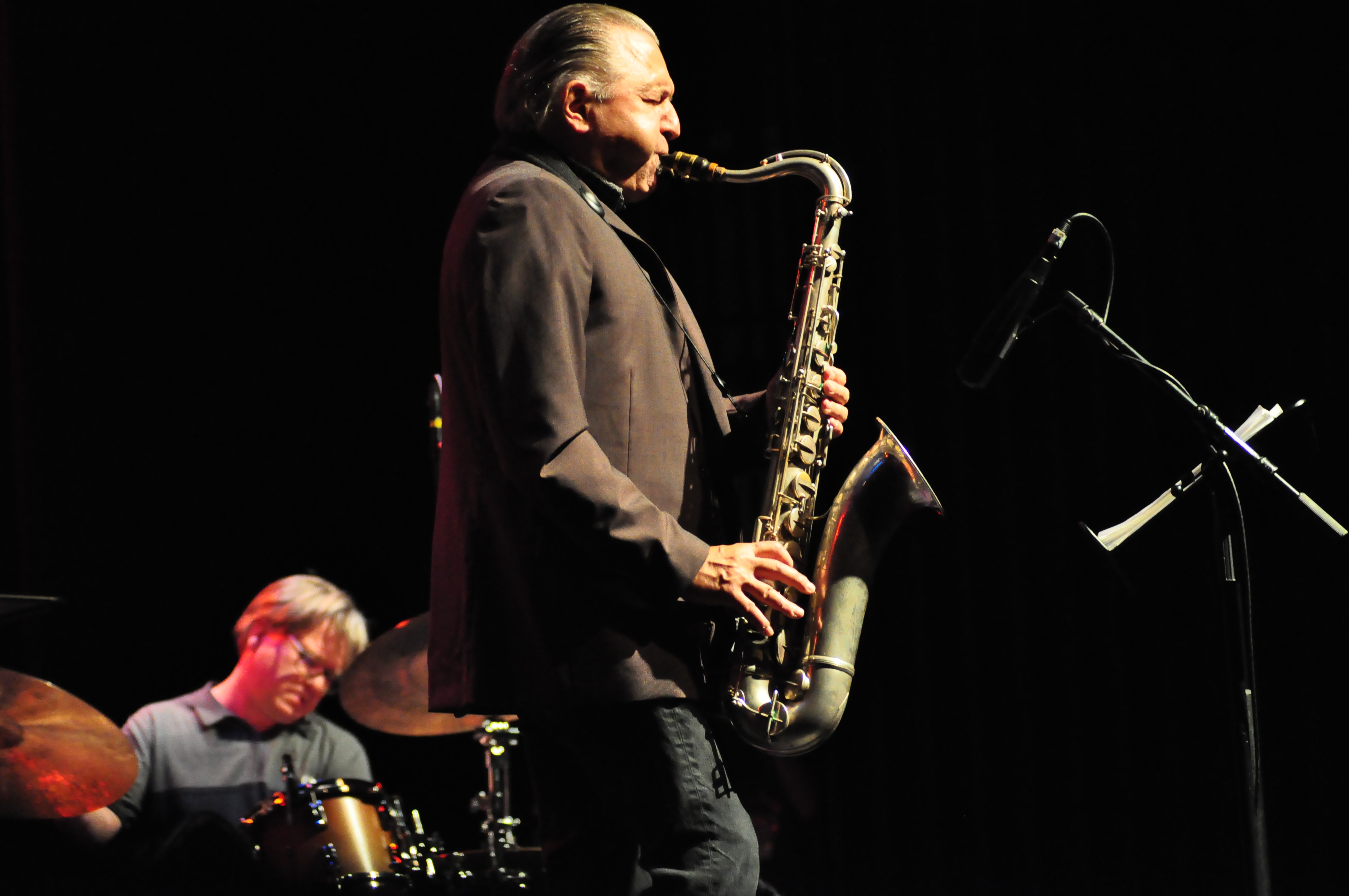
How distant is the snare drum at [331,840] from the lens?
319 cm

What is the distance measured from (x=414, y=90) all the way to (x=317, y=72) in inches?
13.4

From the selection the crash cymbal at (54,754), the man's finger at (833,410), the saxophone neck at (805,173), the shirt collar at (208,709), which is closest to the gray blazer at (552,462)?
the man's finger at (833,410)

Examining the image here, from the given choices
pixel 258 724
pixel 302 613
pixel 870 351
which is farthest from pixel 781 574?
pixel 258 724

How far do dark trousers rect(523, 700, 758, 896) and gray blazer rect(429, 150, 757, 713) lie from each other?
0.06 meters

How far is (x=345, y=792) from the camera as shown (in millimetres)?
3330

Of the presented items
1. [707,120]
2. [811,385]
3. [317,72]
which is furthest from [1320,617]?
[317,72]

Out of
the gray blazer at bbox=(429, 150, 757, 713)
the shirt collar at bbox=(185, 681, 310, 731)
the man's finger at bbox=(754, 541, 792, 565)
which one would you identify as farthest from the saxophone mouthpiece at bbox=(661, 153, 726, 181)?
the shirt collar at bbox=(185, 681, 310, 731)

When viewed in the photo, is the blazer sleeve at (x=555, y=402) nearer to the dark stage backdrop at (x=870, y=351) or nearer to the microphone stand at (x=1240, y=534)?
the microphone stand at (x=1240, y=534)

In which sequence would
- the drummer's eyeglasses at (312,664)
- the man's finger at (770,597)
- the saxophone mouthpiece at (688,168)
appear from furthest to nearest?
the drummer's eyeglasses at (312,664), the saxophone mouthpiece at (688,168), the man's finger at (770,597)

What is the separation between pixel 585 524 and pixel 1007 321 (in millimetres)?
1033

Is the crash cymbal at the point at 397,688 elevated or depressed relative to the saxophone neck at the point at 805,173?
depressed

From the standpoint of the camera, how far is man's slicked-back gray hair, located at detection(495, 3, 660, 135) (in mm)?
1941

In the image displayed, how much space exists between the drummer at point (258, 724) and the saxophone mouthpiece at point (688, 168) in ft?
6.96

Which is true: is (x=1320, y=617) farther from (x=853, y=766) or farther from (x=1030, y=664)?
(x=853, y=766)
